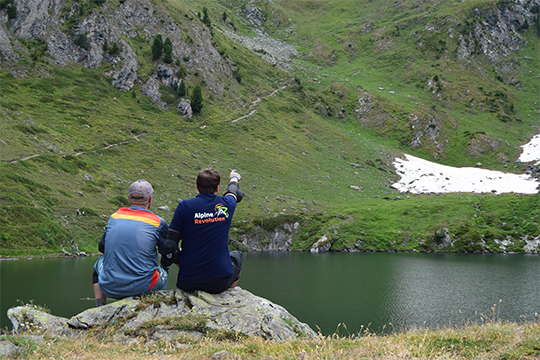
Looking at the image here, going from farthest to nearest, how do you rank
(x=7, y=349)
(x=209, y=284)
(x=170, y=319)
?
→ 1. (x=209, y=284)
2. (x=170, y=319)
3. (x=7, y=349)

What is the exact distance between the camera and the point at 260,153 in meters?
95.3

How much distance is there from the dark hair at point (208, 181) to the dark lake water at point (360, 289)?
36.1ft

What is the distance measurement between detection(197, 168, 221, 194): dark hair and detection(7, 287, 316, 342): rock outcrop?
8.81ft

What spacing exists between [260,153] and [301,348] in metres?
89.3

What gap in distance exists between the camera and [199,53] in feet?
391

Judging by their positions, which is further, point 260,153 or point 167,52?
point 167,52

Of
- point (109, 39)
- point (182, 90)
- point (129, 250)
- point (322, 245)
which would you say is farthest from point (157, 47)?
point (129, 250)

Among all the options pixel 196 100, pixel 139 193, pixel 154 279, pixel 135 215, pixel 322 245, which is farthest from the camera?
pixel 196 100

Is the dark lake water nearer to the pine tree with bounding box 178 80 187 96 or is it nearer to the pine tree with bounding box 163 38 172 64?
Answer: the pine tree with bounding box 178 80 187 96

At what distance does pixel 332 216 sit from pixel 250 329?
66.6m

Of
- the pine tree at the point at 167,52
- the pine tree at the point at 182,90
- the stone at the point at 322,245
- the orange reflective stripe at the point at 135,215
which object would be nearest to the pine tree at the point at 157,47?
the pine tree at the point at 167,52

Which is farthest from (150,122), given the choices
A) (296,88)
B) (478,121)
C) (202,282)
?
(478,121)

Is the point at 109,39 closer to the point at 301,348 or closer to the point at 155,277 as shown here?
the point at 155,277

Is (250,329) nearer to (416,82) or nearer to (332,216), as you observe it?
(332,216)
